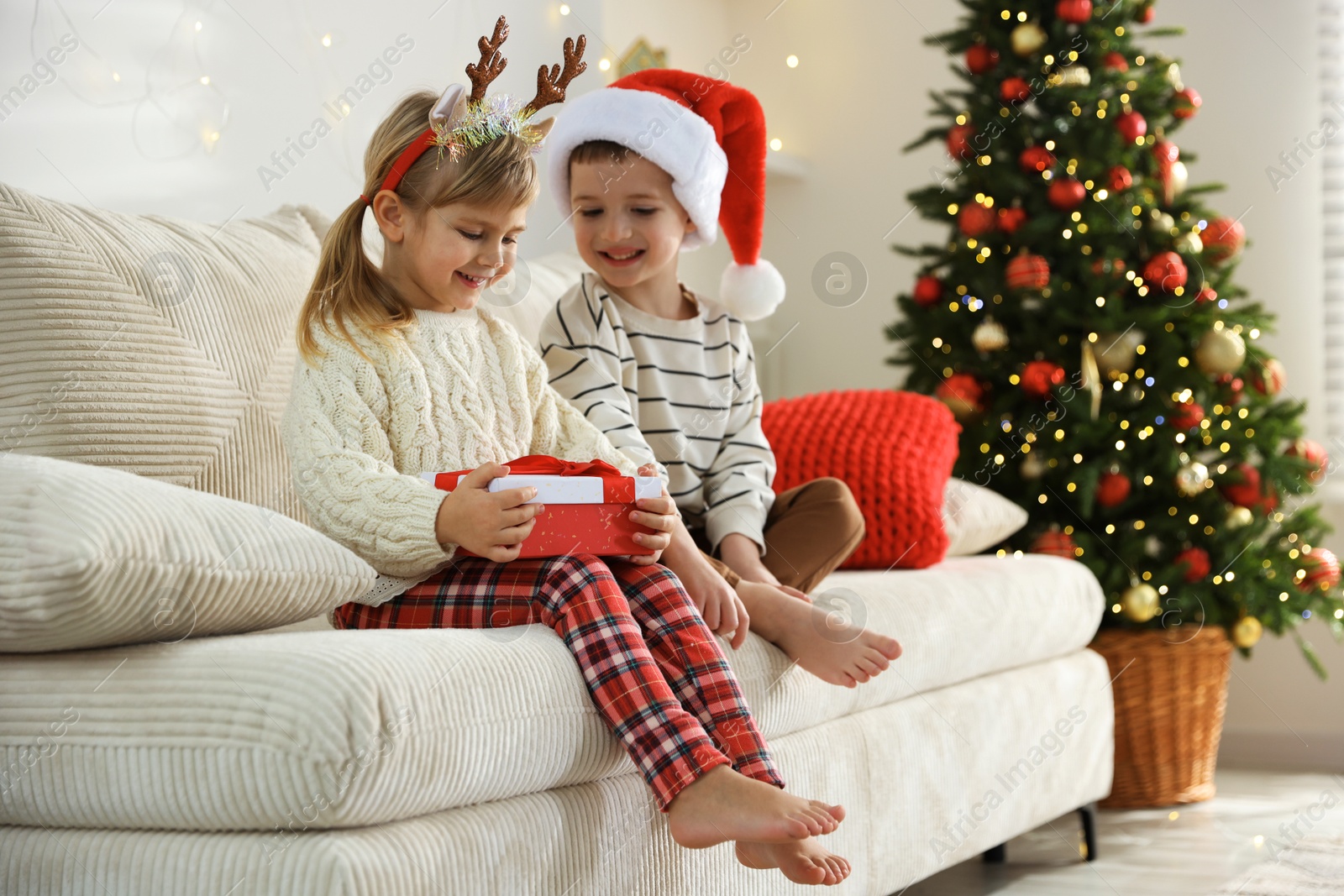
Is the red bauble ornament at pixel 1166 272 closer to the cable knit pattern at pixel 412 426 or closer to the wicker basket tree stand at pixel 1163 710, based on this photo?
the wicker basket tree stand at pixel 1163 710

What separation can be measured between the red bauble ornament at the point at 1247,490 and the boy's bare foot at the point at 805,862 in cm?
177

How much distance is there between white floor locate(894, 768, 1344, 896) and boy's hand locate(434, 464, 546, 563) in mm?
1110

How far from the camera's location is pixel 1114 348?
2.59 meters

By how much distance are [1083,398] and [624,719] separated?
5.81 ft

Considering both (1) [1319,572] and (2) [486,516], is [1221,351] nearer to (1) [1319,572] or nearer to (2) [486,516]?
(1) [1319,572]

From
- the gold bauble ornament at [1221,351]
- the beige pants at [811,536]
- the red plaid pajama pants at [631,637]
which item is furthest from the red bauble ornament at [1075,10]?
the red plaid pajama pants at [631,637]

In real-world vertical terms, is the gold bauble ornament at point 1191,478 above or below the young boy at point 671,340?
below

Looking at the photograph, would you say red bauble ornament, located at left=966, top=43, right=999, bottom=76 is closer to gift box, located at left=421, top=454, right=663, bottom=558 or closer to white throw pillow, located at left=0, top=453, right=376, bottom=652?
gift box, located at left=421, top=454, right=663, bottom=558

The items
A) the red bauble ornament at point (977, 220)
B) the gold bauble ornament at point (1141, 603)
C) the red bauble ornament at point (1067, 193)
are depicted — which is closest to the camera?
the gold bauble ornament at point (1141, 603)

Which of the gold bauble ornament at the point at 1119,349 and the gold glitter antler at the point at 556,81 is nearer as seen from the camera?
the gold glitter antler at the point at 556,81

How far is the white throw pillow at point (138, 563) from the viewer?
3.13ft

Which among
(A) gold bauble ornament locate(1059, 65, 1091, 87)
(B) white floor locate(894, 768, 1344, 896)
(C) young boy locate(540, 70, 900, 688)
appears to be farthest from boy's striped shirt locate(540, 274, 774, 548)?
(A) gold bauble ornament locate(1059, 65, 1091, 87)

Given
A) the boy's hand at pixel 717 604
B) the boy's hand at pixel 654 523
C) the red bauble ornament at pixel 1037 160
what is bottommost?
the boy's hand at pixel 717 604

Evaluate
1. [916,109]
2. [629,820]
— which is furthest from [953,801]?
[916,109]
